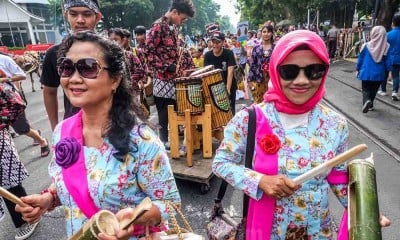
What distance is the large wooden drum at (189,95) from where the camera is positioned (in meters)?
4.12

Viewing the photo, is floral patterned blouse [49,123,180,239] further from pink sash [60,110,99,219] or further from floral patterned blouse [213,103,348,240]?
floral patterned blouse [213,103,348,240]

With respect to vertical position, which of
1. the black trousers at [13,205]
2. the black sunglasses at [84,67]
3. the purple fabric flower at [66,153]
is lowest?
the black trousers at [13,205]

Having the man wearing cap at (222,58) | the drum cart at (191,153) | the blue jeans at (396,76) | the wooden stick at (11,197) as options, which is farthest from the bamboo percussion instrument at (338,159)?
the blue jeans at (396,76)

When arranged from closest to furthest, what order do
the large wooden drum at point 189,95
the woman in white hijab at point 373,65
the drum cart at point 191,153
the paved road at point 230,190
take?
the paved road at point 230,190 < the drum cart at point 191,153 < the large wooden drum at point 189,95 < the woman in white hijab at point 373,65

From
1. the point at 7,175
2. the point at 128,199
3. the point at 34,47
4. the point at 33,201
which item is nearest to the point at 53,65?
the point at 7,175

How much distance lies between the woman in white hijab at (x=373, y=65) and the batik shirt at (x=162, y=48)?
463 cm

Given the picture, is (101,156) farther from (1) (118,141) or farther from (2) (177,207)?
(2) (177,207)

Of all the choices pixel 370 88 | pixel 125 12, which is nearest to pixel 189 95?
pixel 370 88

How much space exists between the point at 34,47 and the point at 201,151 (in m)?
23.3

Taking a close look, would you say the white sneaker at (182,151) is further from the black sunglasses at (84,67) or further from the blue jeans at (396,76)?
the blue jeans at (396,76)

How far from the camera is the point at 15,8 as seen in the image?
37938mm

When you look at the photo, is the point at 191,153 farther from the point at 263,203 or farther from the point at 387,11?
the point at 387,11

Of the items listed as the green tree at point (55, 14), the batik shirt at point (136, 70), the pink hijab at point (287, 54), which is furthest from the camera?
the green tree at point (55, 14)

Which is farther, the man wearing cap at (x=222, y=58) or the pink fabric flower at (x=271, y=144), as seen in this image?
the man wearing cap at (x=222, y=58)
